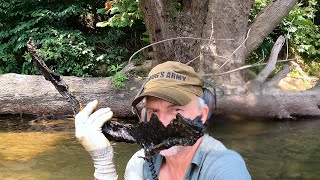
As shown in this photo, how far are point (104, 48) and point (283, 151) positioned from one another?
465cm

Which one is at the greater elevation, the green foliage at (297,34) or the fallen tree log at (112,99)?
the green foliage at (297,34)

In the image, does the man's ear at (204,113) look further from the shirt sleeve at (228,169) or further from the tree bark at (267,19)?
the tree bark at (267,19)

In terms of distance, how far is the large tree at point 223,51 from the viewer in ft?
20.5

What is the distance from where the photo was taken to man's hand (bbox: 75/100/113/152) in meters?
1.59

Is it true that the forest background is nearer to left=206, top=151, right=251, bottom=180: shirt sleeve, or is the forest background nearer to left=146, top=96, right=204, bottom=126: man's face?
left=146, top=96, right=204, bottom=126: man's face

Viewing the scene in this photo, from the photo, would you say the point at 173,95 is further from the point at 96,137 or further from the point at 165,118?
the point at 96,137

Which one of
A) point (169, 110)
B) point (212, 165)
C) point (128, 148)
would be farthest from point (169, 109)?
point (128, 148)

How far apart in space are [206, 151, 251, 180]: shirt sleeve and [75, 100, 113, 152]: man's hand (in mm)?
401

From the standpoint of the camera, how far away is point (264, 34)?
695cm

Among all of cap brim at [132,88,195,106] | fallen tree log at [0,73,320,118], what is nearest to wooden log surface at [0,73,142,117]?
fallen tree log at [0,73,320,118]

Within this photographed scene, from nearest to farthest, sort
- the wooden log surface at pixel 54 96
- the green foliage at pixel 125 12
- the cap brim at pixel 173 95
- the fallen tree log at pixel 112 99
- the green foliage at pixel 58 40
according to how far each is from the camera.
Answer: the cap brim at pixel 173 95 → the fallen tree log at pixel 112 99 → the wooden log surface at pixel 54 96 → the green foliage at pixel 58 40 → the green foliage at pixel 125 12

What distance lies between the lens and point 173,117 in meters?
1.58

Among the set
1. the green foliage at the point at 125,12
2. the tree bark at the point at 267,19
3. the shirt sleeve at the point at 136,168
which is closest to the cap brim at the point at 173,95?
the shirt sleeve at the point at 136,168

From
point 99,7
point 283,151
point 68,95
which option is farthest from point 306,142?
point 99,7
